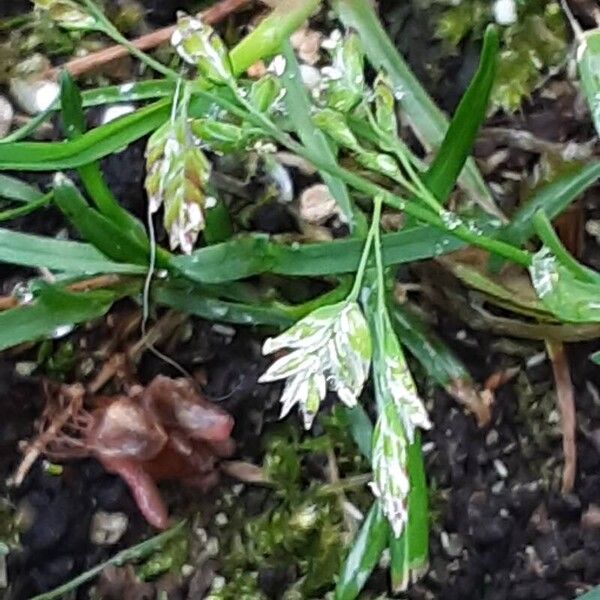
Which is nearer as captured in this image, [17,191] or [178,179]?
[178,179]

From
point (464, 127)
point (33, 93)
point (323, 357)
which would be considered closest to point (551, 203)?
point (464, 127)

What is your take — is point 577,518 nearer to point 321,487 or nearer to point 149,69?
point 321,487

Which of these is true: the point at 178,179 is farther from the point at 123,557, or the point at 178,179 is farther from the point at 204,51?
the point at 123,557

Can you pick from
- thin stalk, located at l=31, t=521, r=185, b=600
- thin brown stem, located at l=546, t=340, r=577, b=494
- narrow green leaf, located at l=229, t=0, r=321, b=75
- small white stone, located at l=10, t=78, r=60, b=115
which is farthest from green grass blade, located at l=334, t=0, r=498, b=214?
thin stalk, located at l=31, t=521, r=185, b=600

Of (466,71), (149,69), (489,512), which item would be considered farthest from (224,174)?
(489,512)

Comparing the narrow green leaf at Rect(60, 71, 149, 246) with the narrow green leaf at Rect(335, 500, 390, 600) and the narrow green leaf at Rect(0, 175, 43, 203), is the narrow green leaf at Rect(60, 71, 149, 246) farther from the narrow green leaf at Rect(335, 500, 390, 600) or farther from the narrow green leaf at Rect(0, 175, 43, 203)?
the narrow green leaf at Rect(335, 500, 390, 600)

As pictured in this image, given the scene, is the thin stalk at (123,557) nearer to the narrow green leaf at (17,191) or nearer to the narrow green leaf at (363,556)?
the narrow green leaf at (363,556)

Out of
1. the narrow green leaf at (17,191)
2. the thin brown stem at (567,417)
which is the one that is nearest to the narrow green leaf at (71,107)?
the narrow green leaf at (17,191)
